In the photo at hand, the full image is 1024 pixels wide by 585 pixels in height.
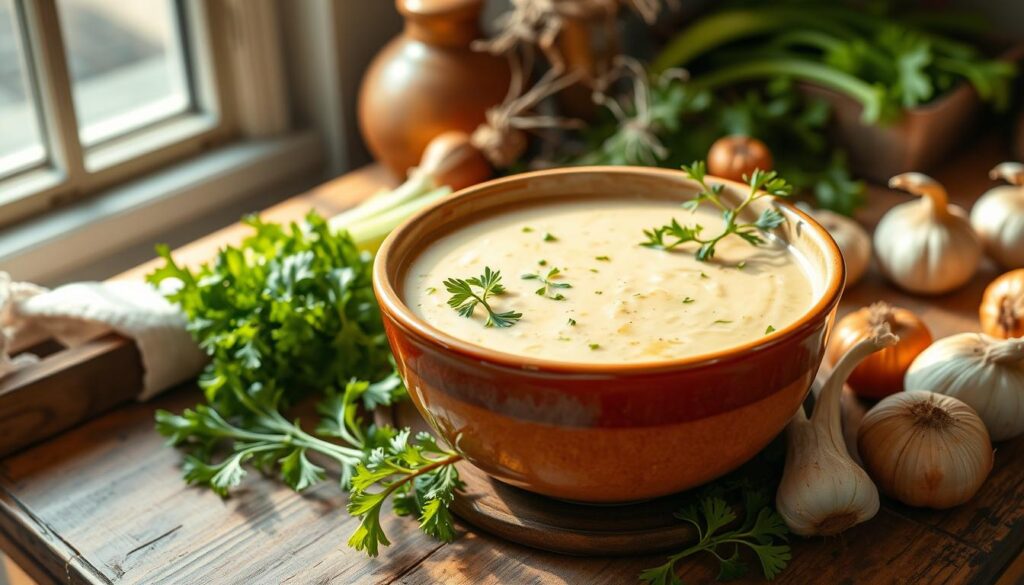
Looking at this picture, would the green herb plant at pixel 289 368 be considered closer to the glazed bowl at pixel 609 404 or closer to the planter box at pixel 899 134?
the glazed bowl at pixel 609 404

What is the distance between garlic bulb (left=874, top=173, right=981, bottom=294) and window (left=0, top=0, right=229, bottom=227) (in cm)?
100

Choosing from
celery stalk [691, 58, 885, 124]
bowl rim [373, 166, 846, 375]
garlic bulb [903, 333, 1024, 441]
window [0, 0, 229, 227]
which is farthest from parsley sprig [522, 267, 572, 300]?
window [0, 0, 229, 227]

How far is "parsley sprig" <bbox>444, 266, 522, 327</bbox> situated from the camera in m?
0.90

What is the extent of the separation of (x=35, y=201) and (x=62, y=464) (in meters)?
0.56

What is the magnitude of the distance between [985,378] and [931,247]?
28 cm

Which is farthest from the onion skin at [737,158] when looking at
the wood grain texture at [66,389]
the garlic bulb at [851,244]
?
the wood grain texture at [66,389]

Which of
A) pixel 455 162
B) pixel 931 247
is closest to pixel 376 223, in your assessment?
pixel 455 162

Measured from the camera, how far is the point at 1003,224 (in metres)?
1.32

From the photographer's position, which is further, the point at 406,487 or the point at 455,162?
the point at 455,162

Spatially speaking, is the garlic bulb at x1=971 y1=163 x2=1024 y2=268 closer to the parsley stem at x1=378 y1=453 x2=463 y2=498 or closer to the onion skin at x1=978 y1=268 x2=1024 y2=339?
the onion skin at x1=978 y1=268 x2=1024 y2=339

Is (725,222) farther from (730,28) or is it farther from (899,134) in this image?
(730,28)

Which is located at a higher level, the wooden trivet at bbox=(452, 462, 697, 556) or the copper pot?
the copper pot

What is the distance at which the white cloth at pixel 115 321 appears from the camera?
1135 millimetres

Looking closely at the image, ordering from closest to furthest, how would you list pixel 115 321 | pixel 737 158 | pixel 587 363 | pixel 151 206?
pixel 587 363
pixel 115 321
pixel 737 158
pixel 151 206
